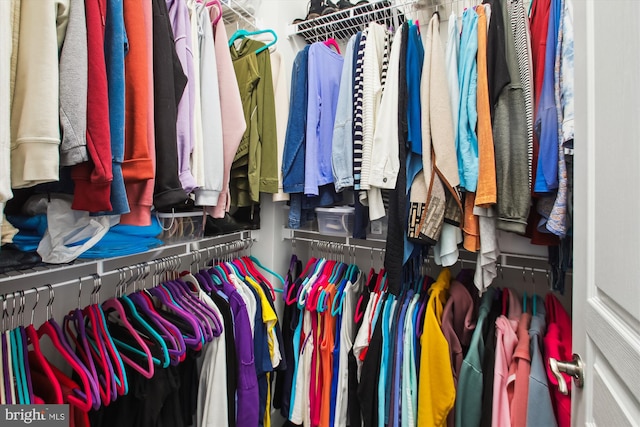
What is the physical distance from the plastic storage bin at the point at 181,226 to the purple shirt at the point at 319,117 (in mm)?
467

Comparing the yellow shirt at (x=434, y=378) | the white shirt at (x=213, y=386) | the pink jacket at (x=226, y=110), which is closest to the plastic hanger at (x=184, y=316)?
the white shirt at (x=213, y=386)

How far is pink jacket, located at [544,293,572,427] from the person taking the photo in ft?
3.06

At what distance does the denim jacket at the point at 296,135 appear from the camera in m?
1.43

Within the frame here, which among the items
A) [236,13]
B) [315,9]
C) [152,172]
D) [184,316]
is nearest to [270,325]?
[184,316]

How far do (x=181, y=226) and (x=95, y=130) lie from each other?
0.64 m

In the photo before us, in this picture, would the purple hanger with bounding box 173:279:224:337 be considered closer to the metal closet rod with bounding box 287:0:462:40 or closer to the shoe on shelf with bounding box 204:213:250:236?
the shoe on shelf with bounding box 204:213:250:236

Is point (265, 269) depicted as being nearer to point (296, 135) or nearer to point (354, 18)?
point (296, 135)

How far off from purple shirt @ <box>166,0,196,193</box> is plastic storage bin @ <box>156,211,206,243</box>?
25cm

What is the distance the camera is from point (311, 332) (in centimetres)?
148

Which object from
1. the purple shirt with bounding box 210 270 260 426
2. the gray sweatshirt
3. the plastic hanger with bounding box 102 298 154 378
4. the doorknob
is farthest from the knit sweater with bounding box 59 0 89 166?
the gray sweatshirt

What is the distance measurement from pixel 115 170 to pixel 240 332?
787mm

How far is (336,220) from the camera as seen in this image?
1507mm

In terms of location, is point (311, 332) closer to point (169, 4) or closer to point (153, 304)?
point (153, 304)

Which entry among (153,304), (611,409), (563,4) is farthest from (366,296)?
(563,4)
